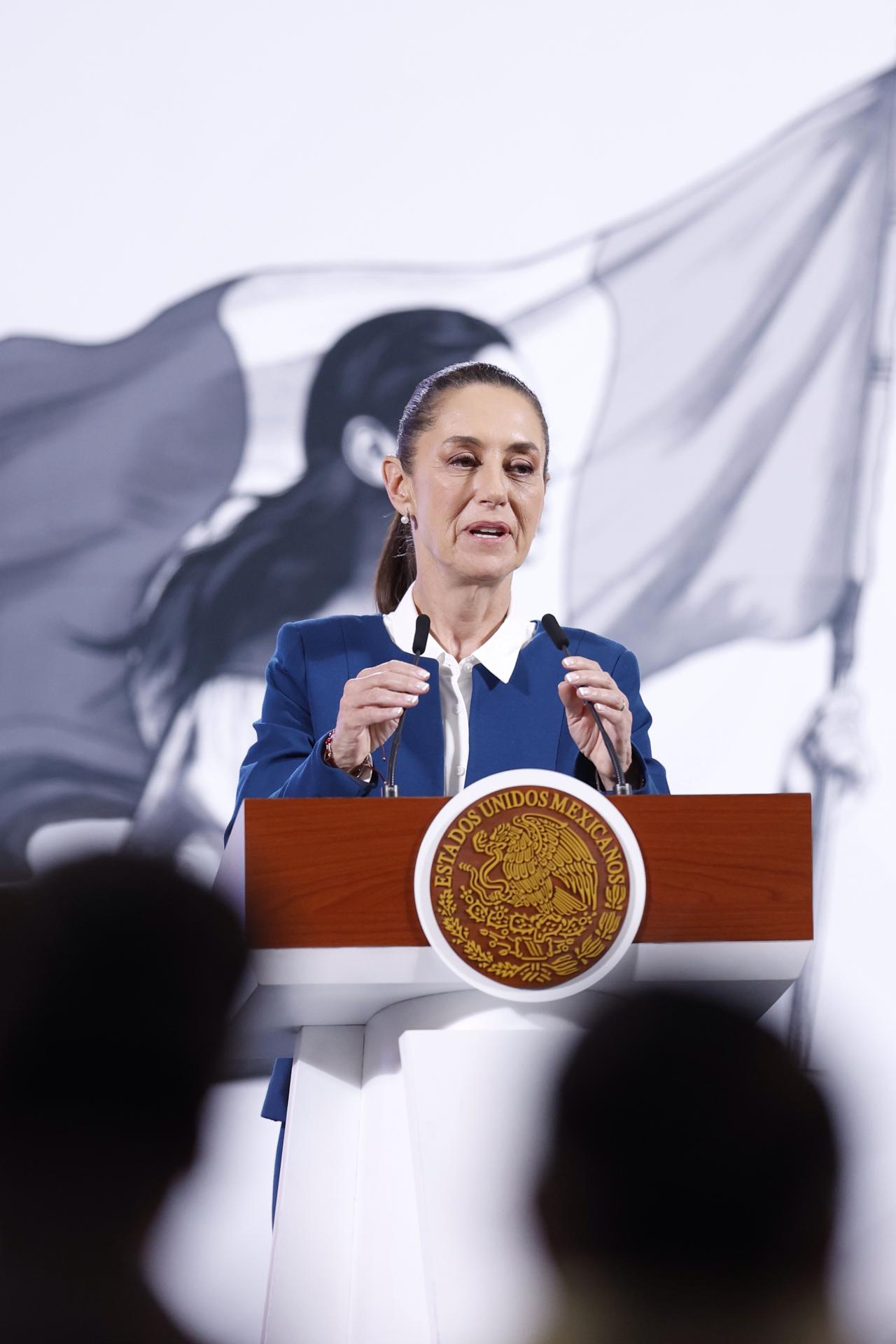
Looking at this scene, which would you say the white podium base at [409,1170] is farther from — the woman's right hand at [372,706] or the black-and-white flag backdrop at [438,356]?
the black-and-white flag backdrop at [438,356]

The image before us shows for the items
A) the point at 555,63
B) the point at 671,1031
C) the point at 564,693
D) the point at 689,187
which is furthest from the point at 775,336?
the point at 671,1031

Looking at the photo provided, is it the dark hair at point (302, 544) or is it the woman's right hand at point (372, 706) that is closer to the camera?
the woman's right hand at point (372, 706)

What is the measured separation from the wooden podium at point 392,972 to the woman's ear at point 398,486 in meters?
0.99

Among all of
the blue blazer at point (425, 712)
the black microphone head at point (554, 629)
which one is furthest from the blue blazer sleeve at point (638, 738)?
the black microphone head at point (554, 629)

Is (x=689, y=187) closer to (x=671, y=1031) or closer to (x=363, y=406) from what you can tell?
(x=363, y=406)

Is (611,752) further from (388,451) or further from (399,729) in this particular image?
(388,451)

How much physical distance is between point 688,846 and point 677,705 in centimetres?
200

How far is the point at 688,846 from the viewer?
1.35m

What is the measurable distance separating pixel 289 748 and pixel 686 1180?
125 cm

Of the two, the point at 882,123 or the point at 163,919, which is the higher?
the point at 882,123

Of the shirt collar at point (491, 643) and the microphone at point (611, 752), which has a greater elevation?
the shirt collar at point (491, 643)

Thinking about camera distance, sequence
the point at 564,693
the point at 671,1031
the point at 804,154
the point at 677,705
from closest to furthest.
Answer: the point at 671,1031 < the point at 564,693 < the point at 677,705 < the point at 804,154

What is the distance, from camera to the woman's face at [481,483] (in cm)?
213

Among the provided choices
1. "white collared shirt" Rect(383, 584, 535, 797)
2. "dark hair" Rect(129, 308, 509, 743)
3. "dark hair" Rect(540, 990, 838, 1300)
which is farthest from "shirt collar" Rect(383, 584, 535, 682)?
"dark hair" Rect(540, 990, 838, 1300)
